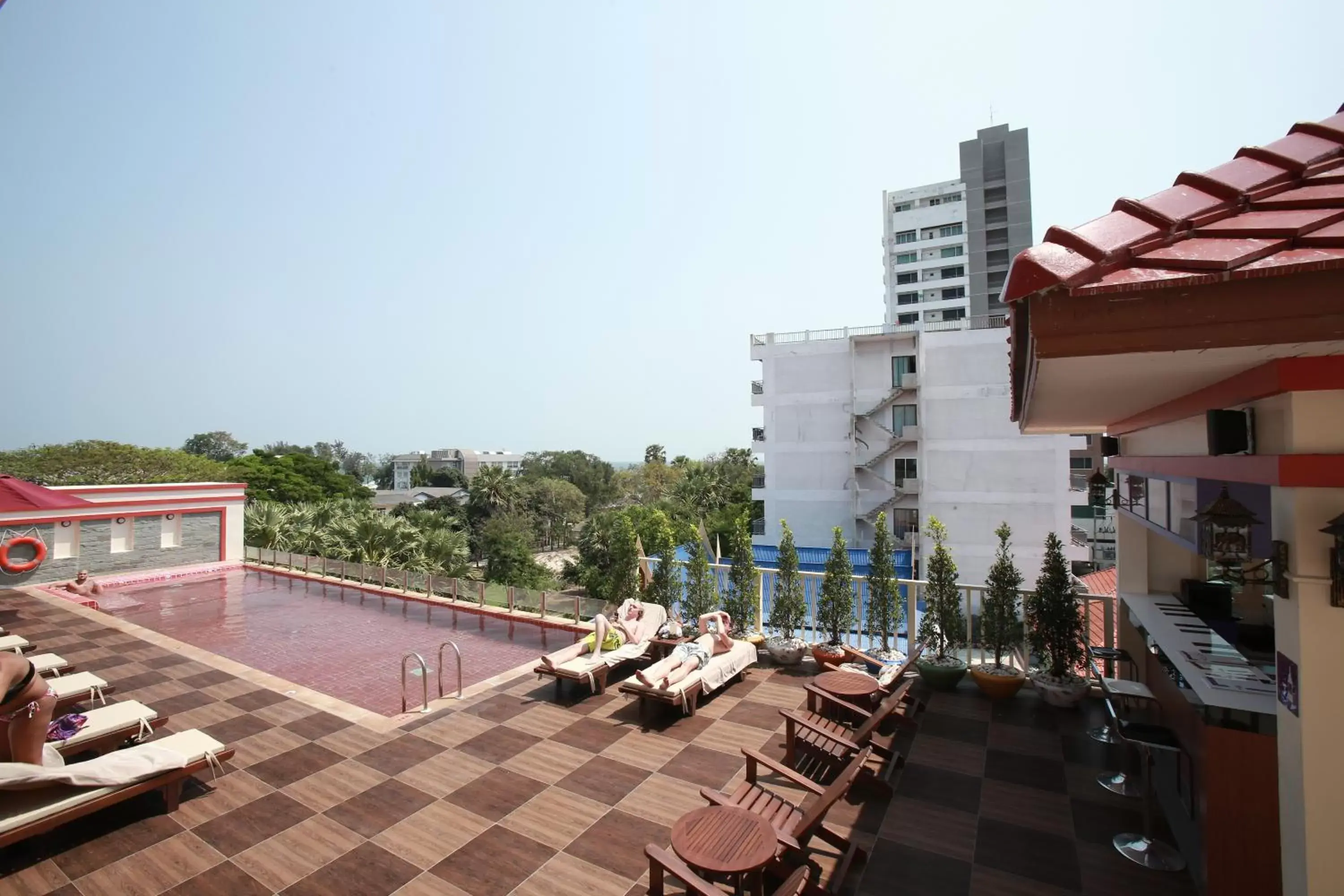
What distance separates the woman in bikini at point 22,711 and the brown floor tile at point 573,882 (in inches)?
152

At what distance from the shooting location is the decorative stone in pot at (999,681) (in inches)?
259

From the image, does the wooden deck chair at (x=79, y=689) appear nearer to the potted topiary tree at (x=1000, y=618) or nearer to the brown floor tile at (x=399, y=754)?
the brown floor tile at (x=399, y=754)

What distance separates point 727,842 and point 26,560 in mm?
18324

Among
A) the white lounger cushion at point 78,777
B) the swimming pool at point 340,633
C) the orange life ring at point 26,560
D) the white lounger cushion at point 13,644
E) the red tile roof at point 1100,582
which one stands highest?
the orange life ring at point 26,560

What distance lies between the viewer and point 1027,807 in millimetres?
4602

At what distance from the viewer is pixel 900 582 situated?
815 cm

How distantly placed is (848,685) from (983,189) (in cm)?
6221

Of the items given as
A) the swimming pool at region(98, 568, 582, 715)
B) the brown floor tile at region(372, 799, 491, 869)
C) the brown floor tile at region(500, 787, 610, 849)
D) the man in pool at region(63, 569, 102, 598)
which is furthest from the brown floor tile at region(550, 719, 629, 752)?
the man in pool at region(63, 569, 102, 598)

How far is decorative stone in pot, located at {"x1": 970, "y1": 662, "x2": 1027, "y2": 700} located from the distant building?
11284 centimetres

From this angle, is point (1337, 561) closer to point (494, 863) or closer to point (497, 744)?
point (494, 863)

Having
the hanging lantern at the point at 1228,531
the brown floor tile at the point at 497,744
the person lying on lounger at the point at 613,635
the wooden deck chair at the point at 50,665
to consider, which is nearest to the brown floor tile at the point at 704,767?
the brown floor tile at the point at 497,744

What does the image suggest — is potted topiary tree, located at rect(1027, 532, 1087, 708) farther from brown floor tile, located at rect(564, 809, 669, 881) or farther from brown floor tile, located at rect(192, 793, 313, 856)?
brown floor tile, located at rect(192, 793, 313, 856)

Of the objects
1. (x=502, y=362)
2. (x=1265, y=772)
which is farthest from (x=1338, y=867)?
(x=502, y=362)

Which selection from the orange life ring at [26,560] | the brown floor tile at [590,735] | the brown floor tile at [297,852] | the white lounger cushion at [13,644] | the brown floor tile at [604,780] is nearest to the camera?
the brown floor tile at [297,852]
